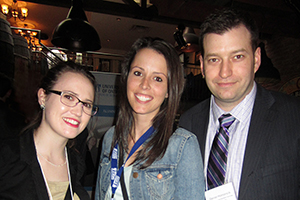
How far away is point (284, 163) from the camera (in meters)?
1.31

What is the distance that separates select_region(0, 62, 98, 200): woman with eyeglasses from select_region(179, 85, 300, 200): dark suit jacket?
122cm

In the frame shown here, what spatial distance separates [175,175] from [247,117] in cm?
76

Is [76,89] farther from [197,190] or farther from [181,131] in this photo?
[197,190]

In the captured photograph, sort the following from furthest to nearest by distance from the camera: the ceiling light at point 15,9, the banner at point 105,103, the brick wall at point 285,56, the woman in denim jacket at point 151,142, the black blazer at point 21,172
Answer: the ceiling light at point 15,9 < the brick wall at point 285,56 < the banner at point 105,103 < the woman in denim jacket at point 151,142 < the black blazer at point 21,172

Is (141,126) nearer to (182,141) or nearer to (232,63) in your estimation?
(182,141)

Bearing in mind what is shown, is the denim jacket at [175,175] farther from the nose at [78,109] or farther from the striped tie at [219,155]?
the nose at [78,109]

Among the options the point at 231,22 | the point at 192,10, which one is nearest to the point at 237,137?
the point at 231,22

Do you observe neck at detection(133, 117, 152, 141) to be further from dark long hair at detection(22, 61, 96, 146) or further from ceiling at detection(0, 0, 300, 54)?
ceiling at detection(0, 0, 300, 54)

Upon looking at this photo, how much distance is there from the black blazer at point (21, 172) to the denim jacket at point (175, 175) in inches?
21.9

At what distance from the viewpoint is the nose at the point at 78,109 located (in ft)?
4.48

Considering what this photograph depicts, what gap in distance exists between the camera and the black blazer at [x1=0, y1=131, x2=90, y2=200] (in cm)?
110

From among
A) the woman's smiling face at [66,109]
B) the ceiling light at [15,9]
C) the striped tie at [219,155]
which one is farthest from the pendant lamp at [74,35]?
the ceiling light at [15,9]

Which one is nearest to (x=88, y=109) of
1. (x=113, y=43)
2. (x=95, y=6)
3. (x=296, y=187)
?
(x=296, y=187)

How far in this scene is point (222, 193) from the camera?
53.6 inches
